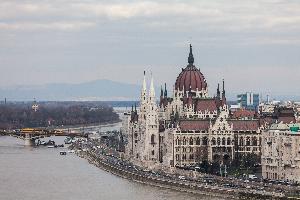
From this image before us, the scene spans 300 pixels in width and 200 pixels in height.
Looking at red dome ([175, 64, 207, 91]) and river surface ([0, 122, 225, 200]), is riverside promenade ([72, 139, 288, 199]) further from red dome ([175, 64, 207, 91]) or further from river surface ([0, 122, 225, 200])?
red dome ([175, 64, 207, 91])

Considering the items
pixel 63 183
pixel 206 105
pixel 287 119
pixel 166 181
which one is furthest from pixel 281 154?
pixel 206 105

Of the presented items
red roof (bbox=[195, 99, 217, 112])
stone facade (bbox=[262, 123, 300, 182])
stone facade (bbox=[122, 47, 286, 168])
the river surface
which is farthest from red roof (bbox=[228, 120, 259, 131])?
stone facade (bbox=[262, 123, 300, 182])

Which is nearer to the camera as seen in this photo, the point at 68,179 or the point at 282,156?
the point at 282,156

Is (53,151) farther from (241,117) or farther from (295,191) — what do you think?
(295,191)

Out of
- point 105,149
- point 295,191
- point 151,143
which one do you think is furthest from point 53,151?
point 295,191

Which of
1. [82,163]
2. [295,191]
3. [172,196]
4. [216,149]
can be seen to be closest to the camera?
[295,191]
